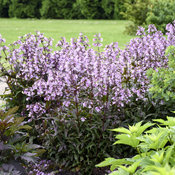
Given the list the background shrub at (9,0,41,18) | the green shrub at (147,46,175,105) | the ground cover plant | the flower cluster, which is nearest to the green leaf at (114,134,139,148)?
the ground cover plant

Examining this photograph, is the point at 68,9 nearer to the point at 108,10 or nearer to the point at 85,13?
the point at 85,13

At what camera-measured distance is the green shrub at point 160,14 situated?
1376 cm

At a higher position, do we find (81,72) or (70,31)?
(81,72)

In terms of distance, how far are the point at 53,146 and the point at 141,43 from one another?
1978 millimetres

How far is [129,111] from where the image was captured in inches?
150

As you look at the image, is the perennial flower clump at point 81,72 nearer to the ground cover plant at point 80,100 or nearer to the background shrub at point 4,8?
the ground cover plant at point 80,100

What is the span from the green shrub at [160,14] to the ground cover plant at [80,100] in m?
10.2

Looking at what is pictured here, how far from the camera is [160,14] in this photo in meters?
13.9

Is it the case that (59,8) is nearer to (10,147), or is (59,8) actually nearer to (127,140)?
(10,147)

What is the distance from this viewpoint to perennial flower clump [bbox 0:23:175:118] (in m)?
3.43

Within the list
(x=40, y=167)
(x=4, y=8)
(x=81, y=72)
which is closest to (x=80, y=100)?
(x=81, y=72)

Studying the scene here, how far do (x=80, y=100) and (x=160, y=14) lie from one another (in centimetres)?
1122

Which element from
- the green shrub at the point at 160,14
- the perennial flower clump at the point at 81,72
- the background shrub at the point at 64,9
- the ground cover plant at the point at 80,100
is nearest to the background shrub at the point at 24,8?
the background shrub at the point at 64,9

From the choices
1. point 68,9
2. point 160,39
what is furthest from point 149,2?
point 68,9
